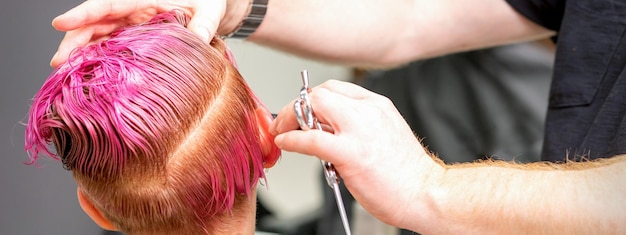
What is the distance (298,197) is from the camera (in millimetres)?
2938

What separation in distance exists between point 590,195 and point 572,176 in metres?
0.04

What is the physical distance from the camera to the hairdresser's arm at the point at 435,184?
0.97 meters

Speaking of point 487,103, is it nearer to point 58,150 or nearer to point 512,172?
point 512,172

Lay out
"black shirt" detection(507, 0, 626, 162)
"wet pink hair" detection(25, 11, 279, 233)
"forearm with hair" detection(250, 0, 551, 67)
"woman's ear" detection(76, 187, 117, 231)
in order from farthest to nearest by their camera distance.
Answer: "forearm with hair" detection(250, 0, 551, 67) → "black shirt" detection(507, 0, 626, 162) → "woman's ear" detection(76, 187, 117, 231) → "wet pink hair" detection(25, 11, 279, 233)

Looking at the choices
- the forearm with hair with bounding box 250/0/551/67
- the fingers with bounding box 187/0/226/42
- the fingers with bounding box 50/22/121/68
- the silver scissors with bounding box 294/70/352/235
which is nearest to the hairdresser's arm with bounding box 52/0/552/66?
the forearm with hair with bounding box 250/0/551/67

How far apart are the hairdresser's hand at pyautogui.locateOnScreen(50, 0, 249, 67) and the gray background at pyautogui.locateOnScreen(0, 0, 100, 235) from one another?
1.23 ft

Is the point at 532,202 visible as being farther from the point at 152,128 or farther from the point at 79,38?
the point at 79,38

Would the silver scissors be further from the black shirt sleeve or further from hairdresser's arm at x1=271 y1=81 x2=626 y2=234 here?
the black shirt sleeve

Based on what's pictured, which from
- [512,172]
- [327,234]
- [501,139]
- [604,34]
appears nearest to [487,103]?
[501,139]

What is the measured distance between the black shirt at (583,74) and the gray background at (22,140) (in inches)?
37.0

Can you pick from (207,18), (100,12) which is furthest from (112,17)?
(207,18)

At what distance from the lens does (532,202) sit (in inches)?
40.2

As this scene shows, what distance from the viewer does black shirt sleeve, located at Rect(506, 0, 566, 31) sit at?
165 centimetres

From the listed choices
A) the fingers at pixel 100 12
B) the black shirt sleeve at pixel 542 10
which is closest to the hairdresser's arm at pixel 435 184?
the fingers at pixel 100 12
